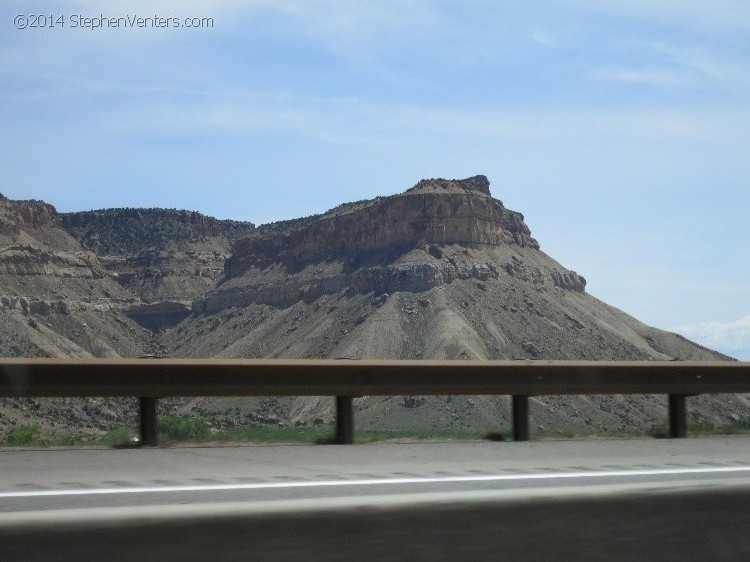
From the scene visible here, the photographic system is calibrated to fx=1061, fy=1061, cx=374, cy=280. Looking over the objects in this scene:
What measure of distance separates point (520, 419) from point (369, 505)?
458 cm

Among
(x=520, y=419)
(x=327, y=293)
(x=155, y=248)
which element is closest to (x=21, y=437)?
(x=520, y=419)

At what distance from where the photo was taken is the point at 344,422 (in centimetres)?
889

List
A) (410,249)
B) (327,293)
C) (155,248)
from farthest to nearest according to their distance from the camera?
1. (155,248)
2. (327,293)
3. (410,249)

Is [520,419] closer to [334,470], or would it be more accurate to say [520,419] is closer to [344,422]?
[344,422]

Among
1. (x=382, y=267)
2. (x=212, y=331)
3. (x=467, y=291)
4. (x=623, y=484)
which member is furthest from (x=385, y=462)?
(x=212, y=331)

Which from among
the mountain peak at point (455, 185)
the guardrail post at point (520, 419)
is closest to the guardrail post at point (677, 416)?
the guardrail post at point (520, 419)

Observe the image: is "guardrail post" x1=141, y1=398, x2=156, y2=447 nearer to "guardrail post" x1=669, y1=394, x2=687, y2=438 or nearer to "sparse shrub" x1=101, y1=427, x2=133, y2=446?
"sparse shrub" x1=101, y1=427, x2=133, y2=446

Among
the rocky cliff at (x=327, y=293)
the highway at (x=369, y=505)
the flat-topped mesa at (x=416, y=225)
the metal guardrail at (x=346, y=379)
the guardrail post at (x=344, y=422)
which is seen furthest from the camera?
the flat-topped mesa at (x=416, y=225)

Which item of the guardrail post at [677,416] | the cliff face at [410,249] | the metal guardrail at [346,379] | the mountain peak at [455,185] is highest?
the mountain peak at [455,185]

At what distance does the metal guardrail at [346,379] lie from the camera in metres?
8.49

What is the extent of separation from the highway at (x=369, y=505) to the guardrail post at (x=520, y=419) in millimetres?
1398

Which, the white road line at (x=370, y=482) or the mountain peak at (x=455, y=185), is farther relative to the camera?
the mountain peak at (x=455, y=185)

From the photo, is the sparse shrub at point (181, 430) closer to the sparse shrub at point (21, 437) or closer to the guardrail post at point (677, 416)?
the sparse shrub at point (21, 437)

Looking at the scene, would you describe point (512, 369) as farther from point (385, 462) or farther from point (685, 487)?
point (685, 487)
